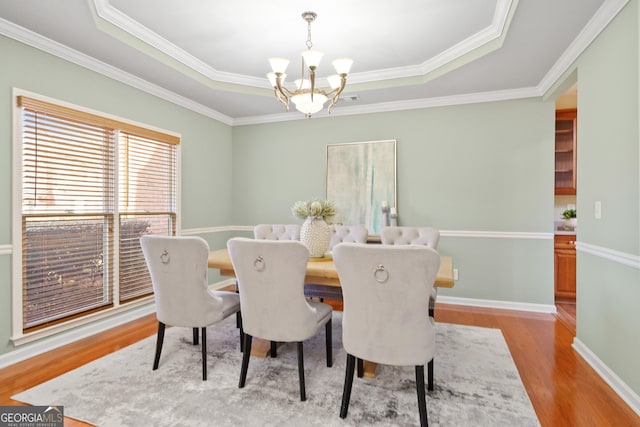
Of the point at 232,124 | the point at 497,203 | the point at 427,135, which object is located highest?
the point at 232,124

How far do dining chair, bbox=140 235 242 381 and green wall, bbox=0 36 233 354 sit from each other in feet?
3.81

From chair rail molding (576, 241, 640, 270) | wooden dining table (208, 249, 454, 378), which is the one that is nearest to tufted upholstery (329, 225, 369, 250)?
wooden dining table (208, 249, 454, 378)

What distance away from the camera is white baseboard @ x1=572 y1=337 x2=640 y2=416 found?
1.92 m

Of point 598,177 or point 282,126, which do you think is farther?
point 282,126

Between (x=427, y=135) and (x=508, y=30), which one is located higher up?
(x=508, y=30)

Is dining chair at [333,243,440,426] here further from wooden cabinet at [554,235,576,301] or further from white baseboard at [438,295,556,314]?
wooden cabinet at [554,235,576,301]

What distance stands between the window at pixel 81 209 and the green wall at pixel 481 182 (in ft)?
7.22

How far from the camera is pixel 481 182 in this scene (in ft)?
12.7

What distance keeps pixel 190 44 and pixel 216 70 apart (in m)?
0.60

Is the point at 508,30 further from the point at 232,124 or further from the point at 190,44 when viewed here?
the point at 232,124

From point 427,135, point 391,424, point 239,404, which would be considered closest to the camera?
point 391,424

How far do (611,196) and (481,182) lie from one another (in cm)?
169

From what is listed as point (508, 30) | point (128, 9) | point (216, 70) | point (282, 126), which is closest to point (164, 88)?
point (216, 70)

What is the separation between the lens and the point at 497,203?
381cm
